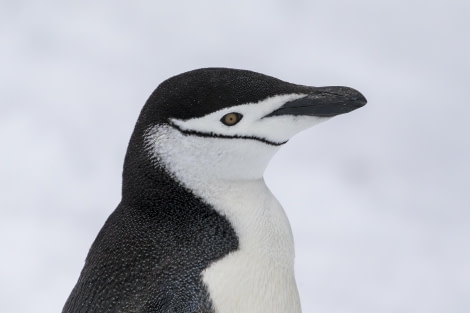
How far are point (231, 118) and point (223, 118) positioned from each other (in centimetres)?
1

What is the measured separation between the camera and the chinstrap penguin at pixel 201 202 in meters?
1.42

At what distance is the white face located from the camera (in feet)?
4.71

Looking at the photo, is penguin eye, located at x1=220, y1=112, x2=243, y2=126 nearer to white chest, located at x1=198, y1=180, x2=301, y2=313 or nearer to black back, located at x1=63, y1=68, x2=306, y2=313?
black back, located at x1=63, y1=68, x2=306, y2=313

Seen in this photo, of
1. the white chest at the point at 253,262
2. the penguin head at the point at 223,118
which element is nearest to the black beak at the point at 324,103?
the penguin head at the point at 223,118

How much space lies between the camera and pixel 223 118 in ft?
4.69

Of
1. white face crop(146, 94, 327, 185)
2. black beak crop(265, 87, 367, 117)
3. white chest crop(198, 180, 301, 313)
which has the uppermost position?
black beak crop(265, 87, 367, 117)

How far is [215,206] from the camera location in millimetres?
1485

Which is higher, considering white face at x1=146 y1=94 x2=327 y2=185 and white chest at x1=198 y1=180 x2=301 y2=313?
white face at x1=146 y1=94 x2=327 y2=185

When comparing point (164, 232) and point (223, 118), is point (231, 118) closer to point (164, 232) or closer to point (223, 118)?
point (223, 118)

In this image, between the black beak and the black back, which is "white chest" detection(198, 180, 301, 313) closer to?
the black back

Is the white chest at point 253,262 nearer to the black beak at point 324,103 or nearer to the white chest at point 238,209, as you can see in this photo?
the white chest at point 238,209

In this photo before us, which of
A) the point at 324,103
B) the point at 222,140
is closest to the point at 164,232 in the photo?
the point at 222,140

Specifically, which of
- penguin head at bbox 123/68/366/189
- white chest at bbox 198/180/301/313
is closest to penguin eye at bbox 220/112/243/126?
penguin head at bbox 123/68/366/189

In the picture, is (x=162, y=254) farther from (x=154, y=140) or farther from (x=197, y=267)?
(x=154, y=140)
